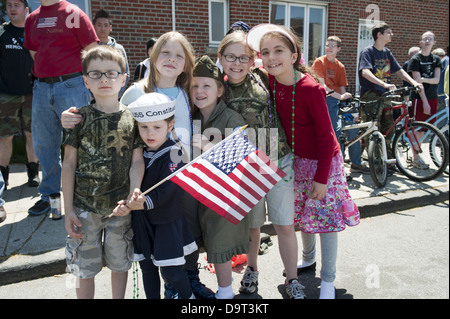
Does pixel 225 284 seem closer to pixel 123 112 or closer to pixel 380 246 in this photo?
pixel 123 112

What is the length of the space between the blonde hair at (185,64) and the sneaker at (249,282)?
59.9 inches

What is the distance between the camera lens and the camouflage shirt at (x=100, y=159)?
2.19 meters

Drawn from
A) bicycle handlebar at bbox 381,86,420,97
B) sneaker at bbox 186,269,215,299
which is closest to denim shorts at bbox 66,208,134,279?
sneaker at bbox 186,269,215,299

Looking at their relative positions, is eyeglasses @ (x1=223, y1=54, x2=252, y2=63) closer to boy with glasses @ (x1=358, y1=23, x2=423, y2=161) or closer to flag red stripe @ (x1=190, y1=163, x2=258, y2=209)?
flag red stripe @ (x1=190, y1=163, x2=258, y2=209)

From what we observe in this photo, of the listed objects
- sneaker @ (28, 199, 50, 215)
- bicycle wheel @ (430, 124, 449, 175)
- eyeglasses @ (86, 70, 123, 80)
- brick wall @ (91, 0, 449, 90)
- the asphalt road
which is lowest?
the asphalt road

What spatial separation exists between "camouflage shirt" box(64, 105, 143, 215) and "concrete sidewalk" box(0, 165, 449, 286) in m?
1.34

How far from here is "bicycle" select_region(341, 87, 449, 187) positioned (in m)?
5.28

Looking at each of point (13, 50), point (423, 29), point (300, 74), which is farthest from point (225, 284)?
point (423, 29)

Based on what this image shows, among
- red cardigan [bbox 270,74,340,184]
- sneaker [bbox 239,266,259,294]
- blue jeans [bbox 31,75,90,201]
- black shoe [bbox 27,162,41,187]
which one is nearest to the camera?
red cardigan [bbox 270,74,340,184]

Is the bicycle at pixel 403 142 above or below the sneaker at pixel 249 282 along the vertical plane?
above

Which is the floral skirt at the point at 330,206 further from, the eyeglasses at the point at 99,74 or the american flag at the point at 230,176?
the eyeglasses at the point at 99,74

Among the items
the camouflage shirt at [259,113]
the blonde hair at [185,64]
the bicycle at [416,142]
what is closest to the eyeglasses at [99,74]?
the blonde hair at [185,64]

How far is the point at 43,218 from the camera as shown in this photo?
12.9ft

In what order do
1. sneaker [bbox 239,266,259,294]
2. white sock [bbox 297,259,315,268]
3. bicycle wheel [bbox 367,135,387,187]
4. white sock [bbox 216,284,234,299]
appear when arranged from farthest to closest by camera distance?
bicycle wheel [bbox 367,135,387,187]
white sock [bbox 297,259,315,268]
sneaker [bbox 239,266,259,294]
white sock [bbox 216,284,234,299]
